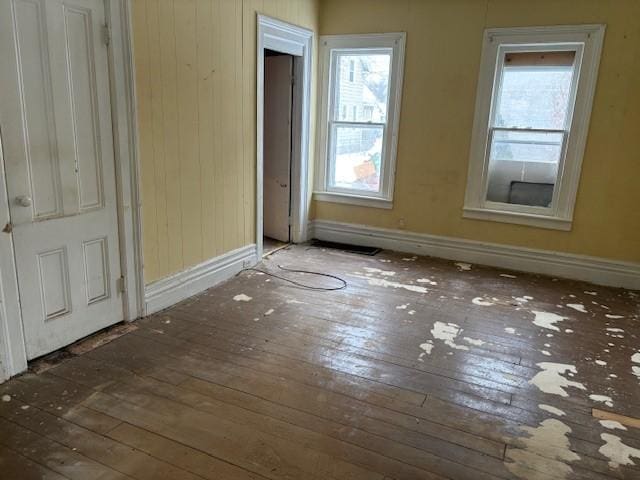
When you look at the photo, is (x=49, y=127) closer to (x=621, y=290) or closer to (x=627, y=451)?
(x=627, y=451)

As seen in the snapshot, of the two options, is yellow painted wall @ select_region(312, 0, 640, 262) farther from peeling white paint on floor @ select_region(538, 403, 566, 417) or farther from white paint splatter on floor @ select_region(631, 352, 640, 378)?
peeling white paint on floor @ select_region(538, 403, 566, 417)

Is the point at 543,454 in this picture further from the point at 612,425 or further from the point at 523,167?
the point at 523,167

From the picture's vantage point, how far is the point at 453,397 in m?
2.59

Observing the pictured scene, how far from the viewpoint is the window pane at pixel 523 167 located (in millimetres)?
4641

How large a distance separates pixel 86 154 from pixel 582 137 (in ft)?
14.0

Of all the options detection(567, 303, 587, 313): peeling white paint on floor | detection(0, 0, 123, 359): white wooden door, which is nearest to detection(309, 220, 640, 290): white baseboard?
detection(567, 303, 587, 313): peeling white paint on floor

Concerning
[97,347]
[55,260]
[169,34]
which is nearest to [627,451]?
[97,347]

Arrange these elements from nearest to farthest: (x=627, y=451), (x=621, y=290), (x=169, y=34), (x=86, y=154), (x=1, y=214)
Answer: (x=627, y=451) < (x=1, y=214) < (x=86, y=154) < (x=169, y=34) < (x=621, y=290)

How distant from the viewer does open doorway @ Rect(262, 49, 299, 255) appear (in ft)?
17.2

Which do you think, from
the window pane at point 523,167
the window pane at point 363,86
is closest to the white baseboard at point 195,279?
the window pane at point 363,86

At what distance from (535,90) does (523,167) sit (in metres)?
0.75

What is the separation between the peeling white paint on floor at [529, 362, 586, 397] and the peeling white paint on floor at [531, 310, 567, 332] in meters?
0.61

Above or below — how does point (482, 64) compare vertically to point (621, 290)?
above

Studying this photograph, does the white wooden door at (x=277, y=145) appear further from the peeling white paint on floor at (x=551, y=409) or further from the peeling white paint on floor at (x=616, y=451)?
the peeling white paint on floor at (x=616, y=451)
